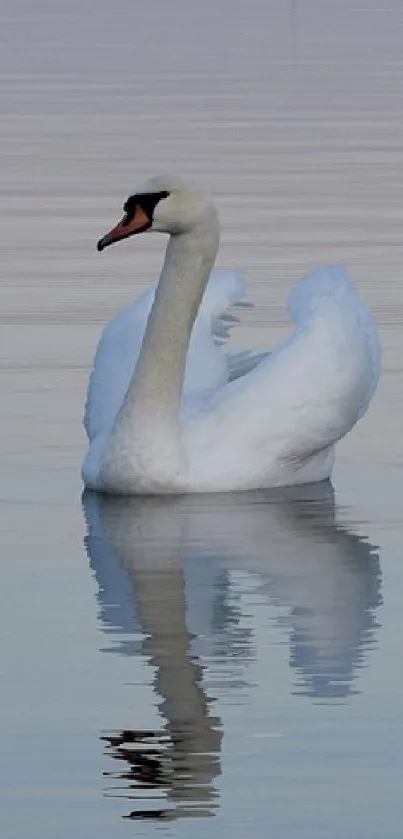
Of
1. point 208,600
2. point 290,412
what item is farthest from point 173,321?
point 208,600

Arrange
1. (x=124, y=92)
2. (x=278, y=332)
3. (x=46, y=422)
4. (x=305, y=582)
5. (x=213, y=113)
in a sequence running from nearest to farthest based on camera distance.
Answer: (x=305, y=582) < (x=46, y=422) < (x=278, y=332) < (x=213, y=113) < (x=124, y=92)

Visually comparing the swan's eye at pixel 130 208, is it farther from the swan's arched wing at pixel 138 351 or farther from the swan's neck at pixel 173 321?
the swan's arched wing at pixel 138 351

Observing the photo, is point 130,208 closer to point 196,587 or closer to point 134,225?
point 134,225

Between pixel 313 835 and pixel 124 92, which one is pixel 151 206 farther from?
pixel 124 92

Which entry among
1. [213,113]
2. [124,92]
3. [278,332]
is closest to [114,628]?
[278,332]

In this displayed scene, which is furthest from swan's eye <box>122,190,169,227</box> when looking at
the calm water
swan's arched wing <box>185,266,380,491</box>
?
the calm water

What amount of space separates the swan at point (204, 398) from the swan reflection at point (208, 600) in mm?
93

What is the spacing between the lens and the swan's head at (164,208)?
10344mm

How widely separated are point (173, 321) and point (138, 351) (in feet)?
1.97

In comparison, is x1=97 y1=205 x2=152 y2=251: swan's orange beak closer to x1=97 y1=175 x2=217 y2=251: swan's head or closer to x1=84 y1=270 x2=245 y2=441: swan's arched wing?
x1=97 y1=175 x2=217 y2=251: swan's head

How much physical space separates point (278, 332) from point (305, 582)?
14.7ft

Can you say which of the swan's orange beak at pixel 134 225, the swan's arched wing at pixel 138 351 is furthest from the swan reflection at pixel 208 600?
the swan's orange beak at pixel 134 225

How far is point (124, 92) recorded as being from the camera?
28438 mm

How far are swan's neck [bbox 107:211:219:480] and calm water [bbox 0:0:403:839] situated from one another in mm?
422
